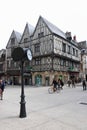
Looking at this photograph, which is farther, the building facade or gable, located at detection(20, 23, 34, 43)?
gable, located at detection(20, 23, 34, 43)

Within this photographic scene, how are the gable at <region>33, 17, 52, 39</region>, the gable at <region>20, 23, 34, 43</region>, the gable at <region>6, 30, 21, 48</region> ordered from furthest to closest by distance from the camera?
the gable at <region>6, 30, 21, 48</region>, the gable at <region>20, 23, 34, 43</region>, the gable at <region>33, 17, 52, 39</region>

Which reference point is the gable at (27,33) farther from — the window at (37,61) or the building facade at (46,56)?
the window at (37,61)

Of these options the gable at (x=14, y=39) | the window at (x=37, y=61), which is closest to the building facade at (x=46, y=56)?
the window at (x=37, y=61)

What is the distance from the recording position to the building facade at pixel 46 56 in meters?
27.9

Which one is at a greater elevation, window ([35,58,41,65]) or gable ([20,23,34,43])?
gable ([20,23,34,43])

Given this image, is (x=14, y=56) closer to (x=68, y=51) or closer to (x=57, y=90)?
(x=57, y=90)

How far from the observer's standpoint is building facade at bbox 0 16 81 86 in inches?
1097

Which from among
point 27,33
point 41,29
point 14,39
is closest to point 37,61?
point 41,29

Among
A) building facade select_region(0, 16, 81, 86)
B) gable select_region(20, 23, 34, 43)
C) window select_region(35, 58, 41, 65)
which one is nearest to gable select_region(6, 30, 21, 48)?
building facade select_region(0, 16, 81, 86)

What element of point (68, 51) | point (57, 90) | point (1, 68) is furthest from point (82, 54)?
point (57, 90)

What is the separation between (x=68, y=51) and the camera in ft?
106

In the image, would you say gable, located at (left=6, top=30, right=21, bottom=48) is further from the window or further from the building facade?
the window

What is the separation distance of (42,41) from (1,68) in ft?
49.2

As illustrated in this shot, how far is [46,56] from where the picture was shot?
1115 inches
